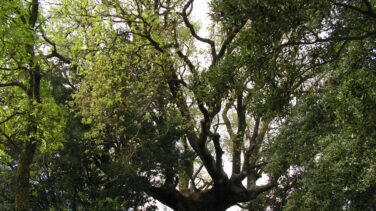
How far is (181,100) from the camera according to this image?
44.2ft

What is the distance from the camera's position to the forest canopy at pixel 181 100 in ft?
20.5

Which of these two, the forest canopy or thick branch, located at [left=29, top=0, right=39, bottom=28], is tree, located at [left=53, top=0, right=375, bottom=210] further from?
thick branch, located at [left=29, top=0, right=39, bottom=28]

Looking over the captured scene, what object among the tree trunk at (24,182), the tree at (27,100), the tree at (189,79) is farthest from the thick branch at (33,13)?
the tree trunk at (24,182)

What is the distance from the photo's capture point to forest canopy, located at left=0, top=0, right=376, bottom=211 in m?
6.25

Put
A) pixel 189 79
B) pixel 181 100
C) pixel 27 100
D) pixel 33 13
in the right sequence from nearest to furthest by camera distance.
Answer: pixel 189 79 < pixel 27 100 < pixel 33 13 < pixel 181 100

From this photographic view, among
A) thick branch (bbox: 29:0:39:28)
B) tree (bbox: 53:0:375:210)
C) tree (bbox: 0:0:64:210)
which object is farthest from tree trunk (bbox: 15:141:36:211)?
thick branch (bbox: 29:0:39:28)

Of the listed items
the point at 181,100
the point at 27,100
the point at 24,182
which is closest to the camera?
the point at 24,182

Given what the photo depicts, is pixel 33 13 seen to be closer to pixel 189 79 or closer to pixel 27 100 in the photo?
pixel 27 100

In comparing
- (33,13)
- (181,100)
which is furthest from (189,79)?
(33,13)

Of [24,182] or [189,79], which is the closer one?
[189,79]

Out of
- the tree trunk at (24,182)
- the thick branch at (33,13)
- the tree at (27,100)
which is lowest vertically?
the tree trunk at (24,182)

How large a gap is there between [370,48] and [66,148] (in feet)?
40.5

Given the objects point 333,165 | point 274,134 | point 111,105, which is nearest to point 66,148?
point 111,105

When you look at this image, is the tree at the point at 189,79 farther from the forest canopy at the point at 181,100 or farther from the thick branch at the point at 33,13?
the thick branch at the point at 33,13
